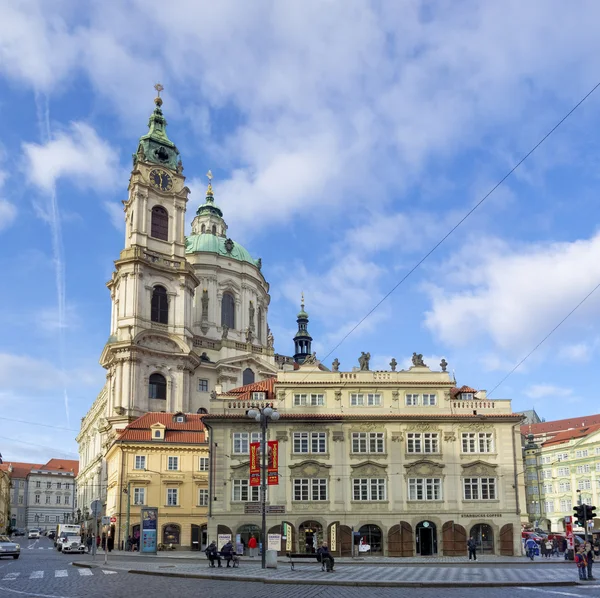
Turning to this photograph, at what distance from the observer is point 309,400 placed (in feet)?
173

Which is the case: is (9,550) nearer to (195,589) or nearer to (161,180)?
(195,589)

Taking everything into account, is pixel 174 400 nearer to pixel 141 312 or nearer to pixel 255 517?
pixel 141 312

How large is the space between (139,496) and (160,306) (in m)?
27.5

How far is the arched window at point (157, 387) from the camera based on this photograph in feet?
270

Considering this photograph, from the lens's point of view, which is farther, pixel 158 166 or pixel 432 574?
pixel 158 166

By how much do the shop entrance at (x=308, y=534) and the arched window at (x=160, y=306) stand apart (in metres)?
40.8

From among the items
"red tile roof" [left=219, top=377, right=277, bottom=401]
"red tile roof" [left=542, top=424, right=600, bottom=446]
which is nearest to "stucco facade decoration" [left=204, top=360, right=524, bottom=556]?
"red tile roof" [left=219, top=377, right=277, bottom=401]

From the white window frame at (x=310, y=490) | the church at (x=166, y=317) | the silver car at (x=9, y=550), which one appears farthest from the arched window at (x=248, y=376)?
the silver car at (x=9, y=550)

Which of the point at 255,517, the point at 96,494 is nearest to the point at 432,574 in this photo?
the point at 255,517

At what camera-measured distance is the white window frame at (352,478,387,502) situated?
50.5m

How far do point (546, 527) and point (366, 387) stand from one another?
57.5 metres

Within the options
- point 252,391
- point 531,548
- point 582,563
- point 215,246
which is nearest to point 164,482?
point 252,391

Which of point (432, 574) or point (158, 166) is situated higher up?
point (158, 166)

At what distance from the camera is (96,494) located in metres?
84.7
